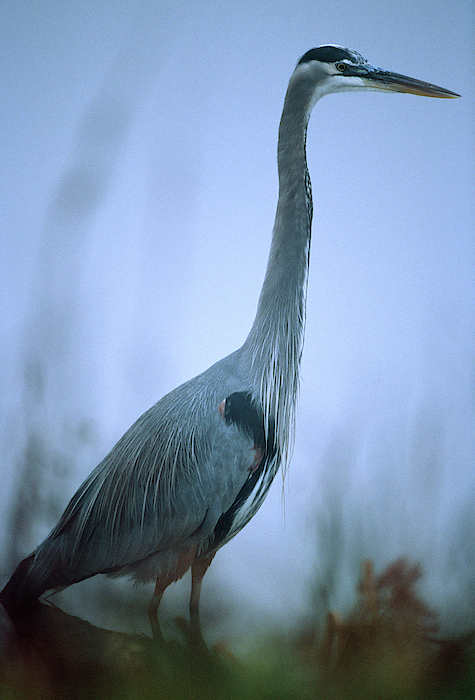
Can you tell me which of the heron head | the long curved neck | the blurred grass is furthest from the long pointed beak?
the blurred grass

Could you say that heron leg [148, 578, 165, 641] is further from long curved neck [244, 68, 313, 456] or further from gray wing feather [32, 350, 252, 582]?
long curved neck [244, 68, 313, 456]

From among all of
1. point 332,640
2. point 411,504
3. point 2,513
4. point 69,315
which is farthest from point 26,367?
point 411,504

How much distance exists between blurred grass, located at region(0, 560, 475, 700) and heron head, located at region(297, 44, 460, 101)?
36.2 inches

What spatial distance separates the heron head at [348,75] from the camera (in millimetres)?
1060

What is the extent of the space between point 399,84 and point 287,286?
461 mm

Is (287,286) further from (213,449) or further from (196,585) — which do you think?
(196,585)

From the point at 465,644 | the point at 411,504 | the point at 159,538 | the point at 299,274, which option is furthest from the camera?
the point at 411,504

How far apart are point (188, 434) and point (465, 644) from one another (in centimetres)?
55

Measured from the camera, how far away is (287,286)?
3.43 feet

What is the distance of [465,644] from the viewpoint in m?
0.82

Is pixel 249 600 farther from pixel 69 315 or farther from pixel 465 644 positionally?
pixel 69 315

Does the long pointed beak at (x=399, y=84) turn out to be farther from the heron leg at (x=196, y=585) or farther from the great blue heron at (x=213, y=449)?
the heron leg at (x=196, y=585)

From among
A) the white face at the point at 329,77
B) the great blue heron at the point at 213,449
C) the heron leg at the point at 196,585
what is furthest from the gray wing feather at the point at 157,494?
the white face at the point at 329,77

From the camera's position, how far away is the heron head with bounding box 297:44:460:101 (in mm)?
1060
